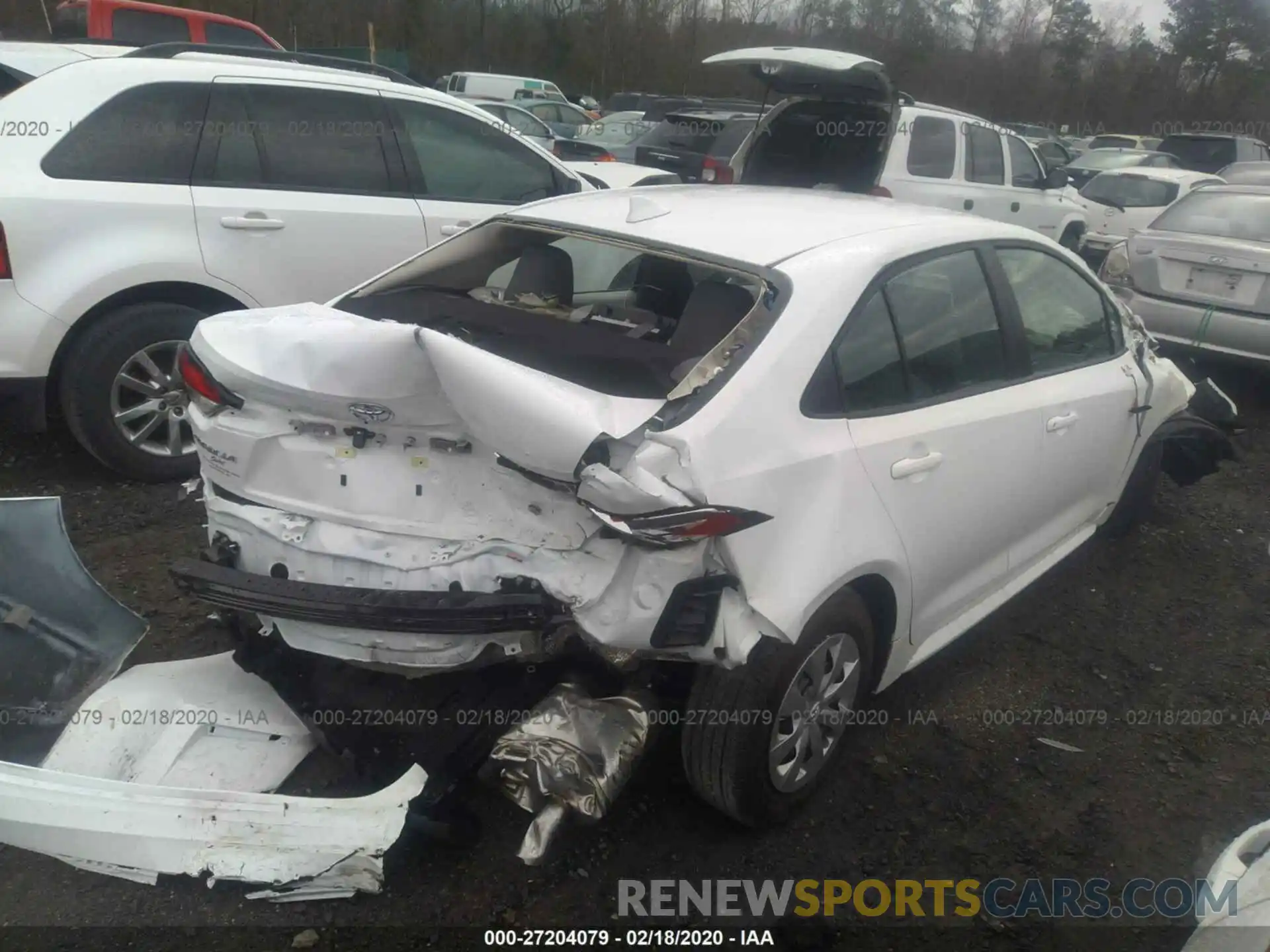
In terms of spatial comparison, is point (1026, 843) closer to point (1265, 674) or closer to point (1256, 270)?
point (1265, 674)

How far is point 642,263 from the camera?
11.5 feet

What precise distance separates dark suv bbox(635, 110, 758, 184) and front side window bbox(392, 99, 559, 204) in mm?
4395

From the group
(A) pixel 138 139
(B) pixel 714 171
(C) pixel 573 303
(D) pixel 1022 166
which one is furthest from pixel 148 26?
(C) pixel 573 303

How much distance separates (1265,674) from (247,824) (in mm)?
3614

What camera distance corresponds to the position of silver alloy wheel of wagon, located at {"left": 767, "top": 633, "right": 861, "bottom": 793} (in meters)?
2.50

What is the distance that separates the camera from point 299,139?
4.62 metres

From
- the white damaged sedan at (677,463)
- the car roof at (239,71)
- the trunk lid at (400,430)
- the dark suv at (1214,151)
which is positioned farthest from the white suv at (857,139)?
the dark suv at (1214,151)

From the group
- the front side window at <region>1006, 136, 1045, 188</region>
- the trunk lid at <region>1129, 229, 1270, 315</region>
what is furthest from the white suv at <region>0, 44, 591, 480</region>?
the front side window at <region>1006, 136, 1045, 188</region>

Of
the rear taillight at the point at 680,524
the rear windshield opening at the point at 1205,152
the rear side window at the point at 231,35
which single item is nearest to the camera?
the rear taillight at the point at 680,524

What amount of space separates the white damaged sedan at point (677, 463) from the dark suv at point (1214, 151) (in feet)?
55.8

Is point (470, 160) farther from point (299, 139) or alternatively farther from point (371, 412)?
point (371, 412)

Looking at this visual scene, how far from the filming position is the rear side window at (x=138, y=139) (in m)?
4.01

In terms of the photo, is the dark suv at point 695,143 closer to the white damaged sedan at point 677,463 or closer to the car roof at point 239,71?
the car roof at point 239,71

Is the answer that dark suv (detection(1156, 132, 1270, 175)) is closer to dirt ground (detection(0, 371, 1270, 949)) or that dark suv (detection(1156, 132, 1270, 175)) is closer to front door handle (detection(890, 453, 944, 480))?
dirt ground (detection(0, 371, 1270, 949))
